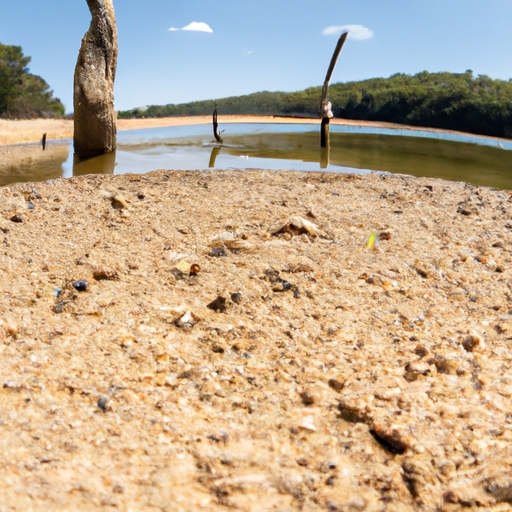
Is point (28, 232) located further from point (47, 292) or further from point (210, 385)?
point (210, 385)

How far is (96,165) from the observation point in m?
8.78

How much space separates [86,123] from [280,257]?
6.71m

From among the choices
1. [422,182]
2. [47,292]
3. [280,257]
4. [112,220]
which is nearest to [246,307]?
[280,257]

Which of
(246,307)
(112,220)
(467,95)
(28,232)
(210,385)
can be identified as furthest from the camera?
(467,95)

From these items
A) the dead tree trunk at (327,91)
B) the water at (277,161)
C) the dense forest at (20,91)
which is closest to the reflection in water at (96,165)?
the water at (277,161)

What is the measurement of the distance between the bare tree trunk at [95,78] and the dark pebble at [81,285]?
22.0 ft

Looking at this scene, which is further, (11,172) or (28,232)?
(11,172)

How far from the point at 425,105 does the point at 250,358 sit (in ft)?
97.7

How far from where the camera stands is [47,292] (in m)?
3.27

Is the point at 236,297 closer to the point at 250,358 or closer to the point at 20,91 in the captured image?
the point at 250,358

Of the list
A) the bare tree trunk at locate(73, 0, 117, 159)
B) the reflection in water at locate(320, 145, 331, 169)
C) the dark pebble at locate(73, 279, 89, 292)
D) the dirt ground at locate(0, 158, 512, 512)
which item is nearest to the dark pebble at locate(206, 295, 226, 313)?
the dirt ground at locate(0, 158, 512, 512)

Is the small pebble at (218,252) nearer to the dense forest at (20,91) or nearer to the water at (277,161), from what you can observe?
the water at (277,161)

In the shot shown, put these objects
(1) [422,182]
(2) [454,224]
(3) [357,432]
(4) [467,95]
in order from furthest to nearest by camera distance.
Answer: (4) [467,95], (1) [422,182], (2) [454,224], (3) [357,432]

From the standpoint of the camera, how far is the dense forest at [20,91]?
23516mm
